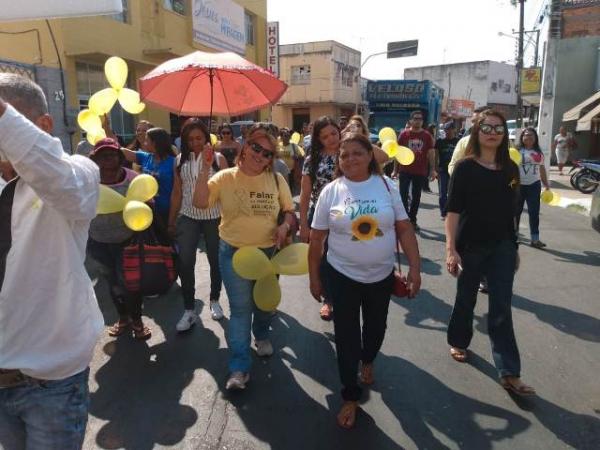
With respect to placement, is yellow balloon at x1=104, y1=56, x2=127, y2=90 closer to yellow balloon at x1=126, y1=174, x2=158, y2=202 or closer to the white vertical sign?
yellow balloon at x1=126, y1=174, x2=158, y2=202

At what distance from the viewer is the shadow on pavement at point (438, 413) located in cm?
271

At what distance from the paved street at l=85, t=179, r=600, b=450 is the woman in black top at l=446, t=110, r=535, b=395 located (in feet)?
1.11

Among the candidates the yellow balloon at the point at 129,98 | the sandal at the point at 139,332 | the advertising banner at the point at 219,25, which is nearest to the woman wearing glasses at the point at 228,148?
the yellow balloon at the point at 129,98

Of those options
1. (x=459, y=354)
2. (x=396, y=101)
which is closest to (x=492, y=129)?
(x=459, y=354)

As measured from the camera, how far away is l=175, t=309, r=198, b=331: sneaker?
411cm

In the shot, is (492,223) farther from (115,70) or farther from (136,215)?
(115,70)

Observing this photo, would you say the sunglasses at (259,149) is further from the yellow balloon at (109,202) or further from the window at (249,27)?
the window at (249,27)

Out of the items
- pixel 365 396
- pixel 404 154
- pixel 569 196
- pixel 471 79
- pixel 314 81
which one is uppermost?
pixel 471 79

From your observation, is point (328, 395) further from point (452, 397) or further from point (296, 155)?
point (296, 155)

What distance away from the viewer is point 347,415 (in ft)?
9.29

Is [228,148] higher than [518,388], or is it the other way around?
[228,148]

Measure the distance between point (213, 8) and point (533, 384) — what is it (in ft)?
53.2

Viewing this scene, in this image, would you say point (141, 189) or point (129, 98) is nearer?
point (141, 189)

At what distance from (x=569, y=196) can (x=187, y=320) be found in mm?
10870
